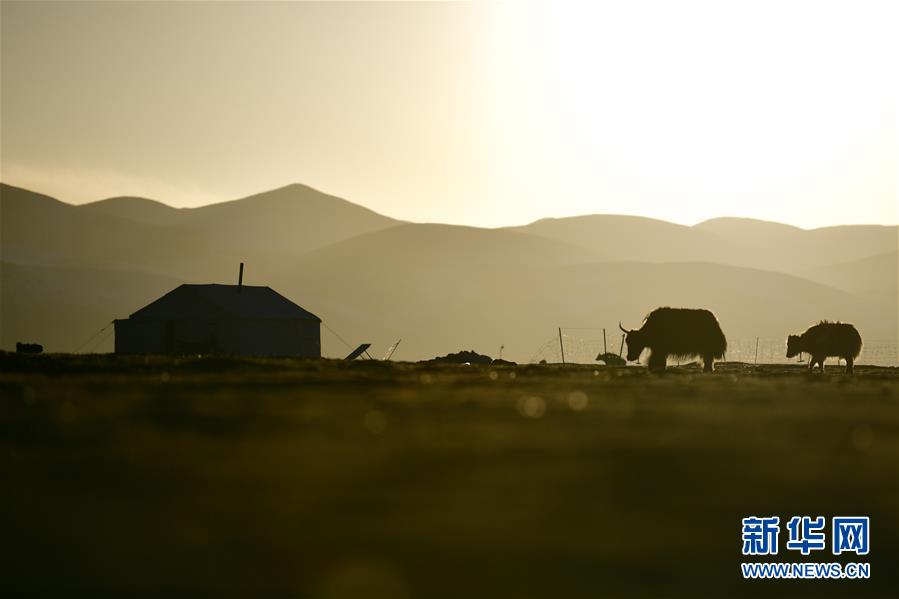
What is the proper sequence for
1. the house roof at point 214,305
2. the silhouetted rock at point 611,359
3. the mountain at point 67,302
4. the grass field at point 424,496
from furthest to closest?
the mountain at point 67,302
the house roof at point 214,305
the silhouetted rock at point 611,359
the grass field at point 424,496

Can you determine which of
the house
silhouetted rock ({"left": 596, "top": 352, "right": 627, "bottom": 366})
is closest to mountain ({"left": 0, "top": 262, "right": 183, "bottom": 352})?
the house

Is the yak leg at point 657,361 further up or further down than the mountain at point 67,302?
further down

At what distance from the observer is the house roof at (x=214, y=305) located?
2256 inches

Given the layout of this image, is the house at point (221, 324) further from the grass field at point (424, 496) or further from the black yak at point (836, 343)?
the grass field at point (424, 496)

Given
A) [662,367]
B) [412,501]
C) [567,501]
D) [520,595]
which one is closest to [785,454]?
[567,501]

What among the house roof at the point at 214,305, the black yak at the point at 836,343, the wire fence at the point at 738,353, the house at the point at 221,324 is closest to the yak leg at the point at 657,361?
the wire fence at the point at 738,353

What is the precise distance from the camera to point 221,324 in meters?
56.7

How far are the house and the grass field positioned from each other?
41714 millimetres

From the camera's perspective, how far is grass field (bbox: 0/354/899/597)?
20.5 feet

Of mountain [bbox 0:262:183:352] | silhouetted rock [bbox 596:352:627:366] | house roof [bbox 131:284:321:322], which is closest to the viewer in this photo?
silhouetted rock [bbox 596:352:627:366]

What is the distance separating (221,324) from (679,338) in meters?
28.9

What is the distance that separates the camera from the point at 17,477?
884cm

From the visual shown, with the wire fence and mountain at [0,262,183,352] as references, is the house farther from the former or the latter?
mountain at [0,262,183,352]

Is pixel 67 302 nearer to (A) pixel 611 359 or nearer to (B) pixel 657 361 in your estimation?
(A) pixel 611 359
